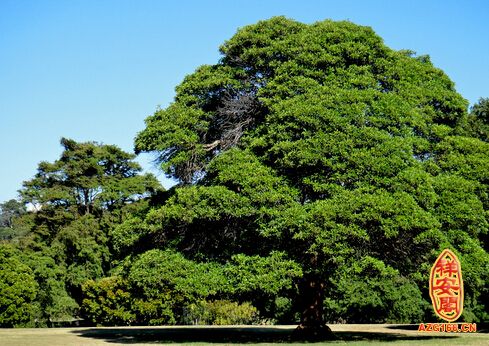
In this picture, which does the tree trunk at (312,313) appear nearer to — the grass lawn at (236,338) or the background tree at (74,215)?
the grass lawn at (236,338)

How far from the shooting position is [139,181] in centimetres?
4750

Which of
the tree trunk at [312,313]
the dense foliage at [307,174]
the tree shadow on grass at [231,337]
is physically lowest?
the tree shadow on grass at [231,337]

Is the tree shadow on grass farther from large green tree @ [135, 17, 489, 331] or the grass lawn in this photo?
large green tree @ [135, 17, 489, 331]

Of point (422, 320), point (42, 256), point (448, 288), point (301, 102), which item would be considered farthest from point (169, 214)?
point (42, 256)

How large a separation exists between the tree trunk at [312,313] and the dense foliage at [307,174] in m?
0.06

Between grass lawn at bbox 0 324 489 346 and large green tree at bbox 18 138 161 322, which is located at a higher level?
large green tree at bbox 18 138 161 322

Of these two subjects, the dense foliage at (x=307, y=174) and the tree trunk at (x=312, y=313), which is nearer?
the dense foliage at (x=307, y=174)

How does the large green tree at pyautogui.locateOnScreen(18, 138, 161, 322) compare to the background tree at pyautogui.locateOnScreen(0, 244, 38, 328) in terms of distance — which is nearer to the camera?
the background tree at pyautogui.locateOnScreen(0, 244, 38, 328)

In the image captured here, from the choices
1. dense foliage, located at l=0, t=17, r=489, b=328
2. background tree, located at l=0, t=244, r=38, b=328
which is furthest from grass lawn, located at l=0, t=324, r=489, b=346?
background tree, located at l=0, t=244, r=38, b=328

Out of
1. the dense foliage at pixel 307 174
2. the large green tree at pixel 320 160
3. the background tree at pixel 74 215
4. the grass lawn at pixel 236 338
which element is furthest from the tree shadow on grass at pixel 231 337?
the background tree at pixel 74 215

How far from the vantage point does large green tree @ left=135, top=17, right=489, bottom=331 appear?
1770 centimetres

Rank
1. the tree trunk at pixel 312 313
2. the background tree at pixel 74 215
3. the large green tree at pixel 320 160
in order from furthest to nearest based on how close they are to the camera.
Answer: the background tree at pixel 74 215, the tree trunk at pixel 312 313, the large green tree at pixel 320 160

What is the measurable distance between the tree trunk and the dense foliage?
2.3 inches

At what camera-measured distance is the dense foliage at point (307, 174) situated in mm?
17703
